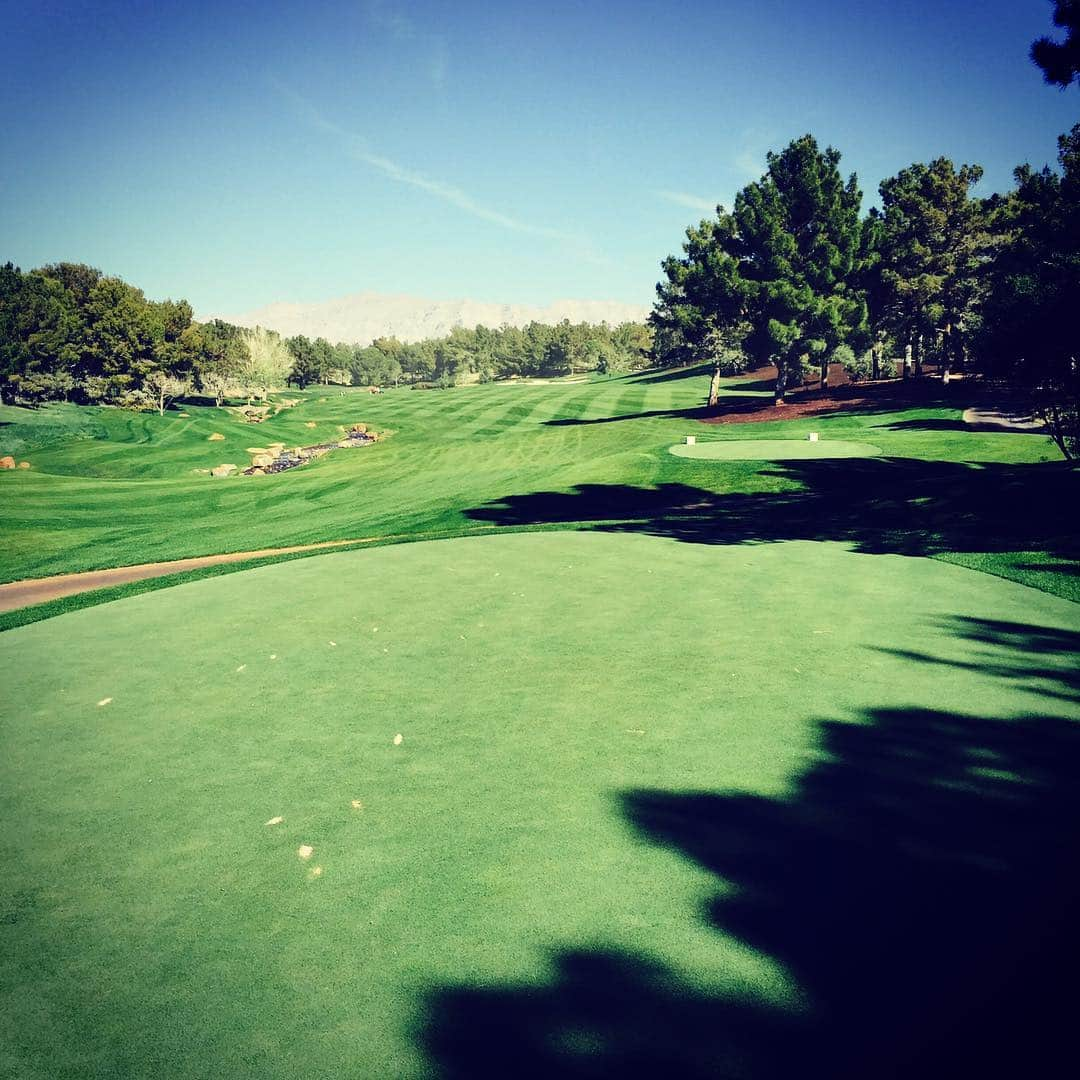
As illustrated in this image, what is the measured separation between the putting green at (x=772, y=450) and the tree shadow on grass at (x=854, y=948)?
73.7 feet

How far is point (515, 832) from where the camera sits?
4414mm

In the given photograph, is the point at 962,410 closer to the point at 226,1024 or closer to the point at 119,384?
the point at 226,1024

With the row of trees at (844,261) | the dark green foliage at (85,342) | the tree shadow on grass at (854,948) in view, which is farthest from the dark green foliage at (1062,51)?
the dark green foliage at (85,342)

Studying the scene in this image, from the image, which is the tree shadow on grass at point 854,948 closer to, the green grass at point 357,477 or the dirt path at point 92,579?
the green grass at point 357,477

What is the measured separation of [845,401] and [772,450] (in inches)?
830

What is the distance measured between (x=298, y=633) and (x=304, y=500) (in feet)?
71.2

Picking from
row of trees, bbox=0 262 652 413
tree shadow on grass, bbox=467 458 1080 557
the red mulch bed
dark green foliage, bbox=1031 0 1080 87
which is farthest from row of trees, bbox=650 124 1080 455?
dark green foliage, bbox=1031 0 1080 87

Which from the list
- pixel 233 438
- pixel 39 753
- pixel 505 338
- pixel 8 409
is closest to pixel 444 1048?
pixel 39 753

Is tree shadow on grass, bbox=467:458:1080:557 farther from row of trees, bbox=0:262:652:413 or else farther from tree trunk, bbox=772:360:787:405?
row of trees, bbox=0:262:652:413

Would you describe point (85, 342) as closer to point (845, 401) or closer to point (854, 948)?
point (845, 401)

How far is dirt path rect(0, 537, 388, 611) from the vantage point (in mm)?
15398

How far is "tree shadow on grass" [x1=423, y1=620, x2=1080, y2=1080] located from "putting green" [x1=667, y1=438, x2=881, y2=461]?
73.7 feet

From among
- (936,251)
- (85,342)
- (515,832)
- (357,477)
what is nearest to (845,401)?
(936,251)

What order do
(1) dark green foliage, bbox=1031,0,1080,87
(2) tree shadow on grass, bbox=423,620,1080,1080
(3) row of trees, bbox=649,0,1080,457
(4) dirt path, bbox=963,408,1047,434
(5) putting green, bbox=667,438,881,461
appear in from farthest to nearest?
(3) row of trees, bbox=649,0,1080,457 → (4) dirt path, bbox=963,408,1047,434 → (5) putting green, bbox=667,438,881,461 → (1) dark green foliage, bbox=1031,0,1080,87 → (2) tree shadow on grass, bbox=423,620,1080,1080
